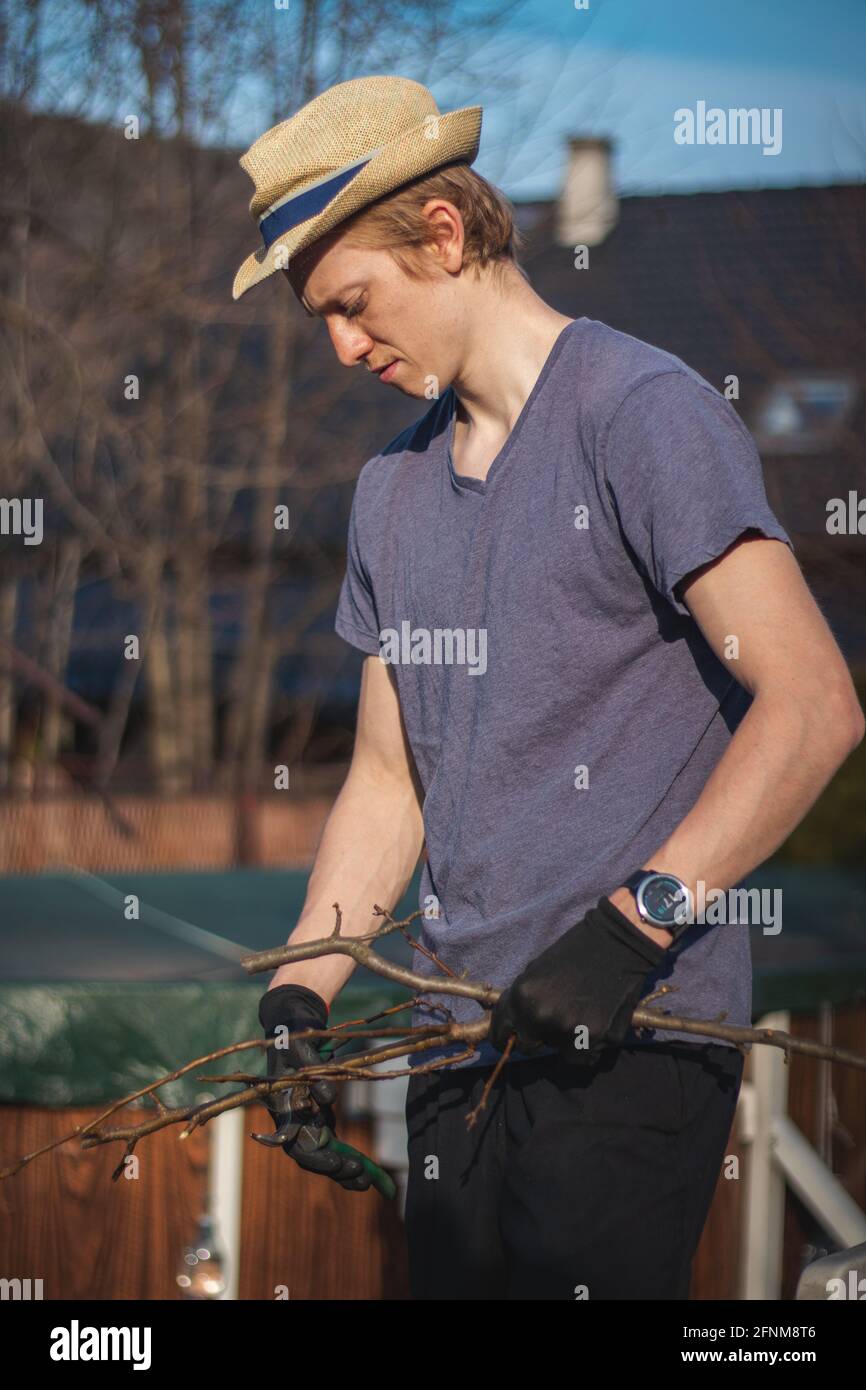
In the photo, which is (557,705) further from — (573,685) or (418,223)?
(418,223)

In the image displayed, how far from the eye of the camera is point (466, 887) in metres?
1.93

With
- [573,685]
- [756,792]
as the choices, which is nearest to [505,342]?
[573,685]

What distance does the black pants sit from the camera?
178 centimetres

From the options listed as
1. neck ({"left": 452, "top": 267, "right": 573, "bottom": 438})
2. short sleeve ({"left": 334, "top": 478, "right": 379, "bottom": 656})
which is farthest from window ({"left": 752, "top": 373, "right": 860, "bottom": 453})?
neck ({"left": 452, "top": 267, "right": 573, "bottom": 438})

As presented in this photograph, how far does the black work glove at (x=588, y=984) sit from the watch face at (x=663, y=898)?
1.1 inches

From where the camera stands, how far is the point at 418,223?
1.89 meters

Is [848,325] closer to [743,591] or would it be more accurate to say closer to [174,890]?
[174,890]

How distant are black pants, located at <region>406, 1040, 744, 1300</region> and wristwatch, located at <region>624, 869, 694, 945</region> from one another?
25 cm

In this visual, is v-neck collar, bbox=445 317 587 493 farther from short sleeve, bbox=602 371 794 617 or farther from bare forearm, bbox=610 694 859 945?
bare forearm, bbox=610 694 859 945

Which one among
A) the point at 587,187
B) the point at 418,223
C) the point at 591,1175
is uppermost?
the point at 587,187

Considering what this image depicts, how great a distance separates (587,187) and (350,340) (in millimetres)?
8330

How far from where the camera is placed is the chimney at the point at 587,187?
31.8ft
